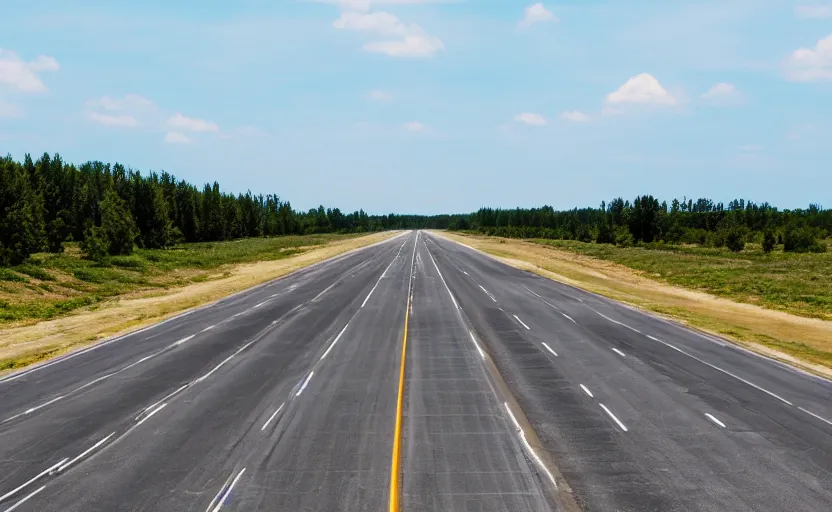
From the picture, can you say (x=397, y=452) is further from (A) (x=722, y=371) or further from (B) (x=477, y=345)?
(A) (x=722, y=371)

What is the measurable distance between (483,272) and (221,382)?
41.3 meters

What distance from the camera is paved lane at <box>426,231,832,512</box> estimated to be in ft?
36.6

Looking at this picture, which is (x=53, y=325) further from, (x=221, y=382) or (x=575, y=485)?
(x=575, y=485)

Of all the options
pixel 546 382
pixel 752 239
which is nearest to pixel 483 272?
pixel 546 382

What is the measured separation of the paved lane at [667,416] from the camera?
440 inches

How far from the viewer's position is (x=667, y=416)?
50.1ft

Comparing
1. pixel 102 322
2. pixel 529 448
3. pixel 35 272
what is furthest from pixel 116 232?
pixel 529 448

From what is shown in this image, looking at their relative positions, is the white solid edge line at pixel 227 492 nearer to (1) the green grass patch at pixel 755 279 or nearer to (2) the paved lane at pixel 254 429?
(2) the paved lane at pixel 254 429

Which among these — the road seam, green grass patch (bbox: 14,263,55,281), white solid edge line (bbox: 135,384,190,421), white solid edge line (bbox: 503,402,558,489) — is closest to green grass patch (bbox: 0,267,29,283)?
green grass patch (bbox: 14,263,55,281)

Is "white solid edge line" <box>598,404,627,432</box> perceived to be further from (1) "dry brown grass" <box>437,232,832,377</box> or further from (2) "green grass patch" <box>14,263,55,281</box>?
(2) "green grass patch" <box>14,263,55,281</box>

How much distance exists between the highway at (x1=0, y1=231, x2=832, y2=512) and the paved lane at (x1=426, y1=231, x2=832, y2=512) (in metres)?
0.07

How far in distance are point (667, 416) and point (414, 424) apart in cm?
772

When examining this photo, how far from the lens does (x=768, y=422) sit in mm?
14953

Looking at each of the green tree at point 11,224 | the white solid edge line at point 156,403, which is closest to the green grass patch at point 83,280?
the green tree at point 11,224
